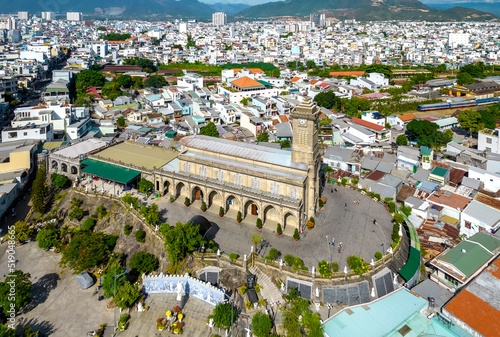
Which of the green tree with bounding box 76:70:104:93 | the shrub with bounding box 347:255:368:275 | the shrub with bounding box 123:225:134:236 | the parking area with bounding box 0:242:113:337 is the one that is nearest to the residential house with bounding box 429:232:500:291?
the shrub with bounding box 347:255:368:275

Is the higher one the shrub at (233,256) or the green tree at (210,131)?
the green tree at (210,131)

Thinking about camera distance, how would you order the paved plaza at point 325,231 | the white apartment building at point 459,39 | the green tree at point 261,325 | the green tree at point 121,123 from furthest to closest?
the white apartment building at point 459,39 < the green tree at point 121,123 < the paved plaza at point 325,231 < the green tree at point 261,325

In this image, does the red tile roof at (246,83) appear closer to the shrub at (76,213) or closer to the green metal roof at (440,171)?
the green metal roof at (440,171)

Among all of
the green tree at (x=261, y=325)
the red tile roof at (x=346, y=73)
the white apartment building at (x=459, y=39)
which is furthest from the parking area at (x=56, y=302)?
the white apartment building at (x=459, y=39)

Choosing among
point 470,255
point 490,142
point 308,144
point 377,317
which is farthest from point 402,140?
point 377,317

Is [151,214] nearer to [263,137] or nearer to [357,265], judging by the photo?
[357,265]

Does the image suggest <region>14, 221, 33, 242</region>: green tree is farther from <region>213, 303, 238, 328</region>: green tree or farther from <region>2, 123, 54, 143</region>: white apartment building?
<region>213, 303, 238, 328</region>: green tree

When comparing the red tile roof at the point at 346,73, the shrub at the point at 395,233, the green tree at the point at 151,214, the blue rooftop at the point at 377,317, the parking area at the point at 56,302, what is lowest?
the parking area at the point at 56,302
